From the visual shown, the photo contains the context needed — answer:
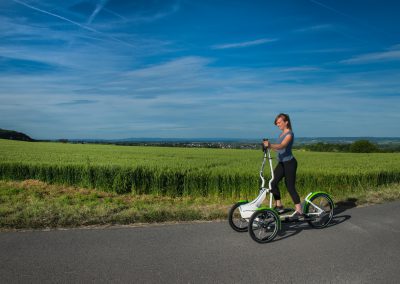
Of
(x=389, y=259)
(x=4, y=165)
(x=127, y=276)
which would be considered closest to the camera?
(x=127, y=276)

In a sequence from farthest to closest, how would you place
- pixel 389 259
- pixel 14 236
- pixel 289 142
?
pixel 289 142
pixel 14 236
pixel 389 259

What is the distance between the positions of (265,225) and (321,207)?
1.71 m

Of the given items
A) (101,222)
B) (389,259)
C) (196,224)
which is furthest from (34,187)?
(389,259)

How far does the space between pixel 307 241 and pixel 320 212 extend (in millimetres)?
1054

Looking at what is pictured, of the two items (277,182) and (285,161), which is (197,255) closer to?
(277,182)

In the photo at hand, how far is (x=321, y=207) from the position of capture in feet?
24.0

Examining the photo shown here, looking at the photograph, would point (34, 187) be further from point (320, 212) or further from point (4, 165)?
point (320, 212)

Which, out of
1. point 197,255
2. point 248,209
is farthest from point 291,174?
point 197,255

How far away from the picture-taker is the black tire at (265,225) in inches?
239

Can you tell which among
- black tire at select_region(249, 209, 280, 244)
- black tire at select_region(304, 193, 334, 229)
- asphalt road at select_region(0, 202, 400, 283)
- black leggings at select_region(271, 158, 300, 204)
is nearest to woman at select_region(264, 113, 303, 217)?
black leggings at select_region(271, 158, 300, 204)

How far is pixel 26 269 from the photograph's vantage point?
4.62 m

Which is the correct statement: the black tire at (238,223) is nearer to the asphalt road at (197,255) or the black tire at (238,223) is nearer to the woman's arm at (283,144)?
the asphalt road at (197,255)

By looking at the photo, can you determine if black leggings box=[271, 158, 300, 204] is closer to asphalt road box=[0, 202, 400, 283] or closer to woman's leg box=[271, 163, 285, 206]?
woman's leg box=[271, 163, 285, 206]

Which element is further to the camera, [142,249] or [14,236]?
[14,236]
